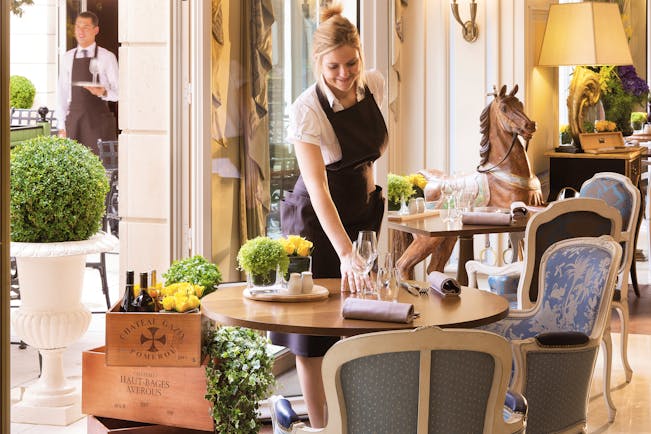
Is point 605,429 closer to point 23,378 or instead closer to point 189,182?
point 189,182

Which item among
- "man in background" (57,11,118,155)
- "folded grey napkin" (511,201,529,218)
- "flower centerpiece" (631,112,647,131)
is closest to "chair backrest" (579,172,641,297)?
"folded grey napkin" (511,201,529,218)

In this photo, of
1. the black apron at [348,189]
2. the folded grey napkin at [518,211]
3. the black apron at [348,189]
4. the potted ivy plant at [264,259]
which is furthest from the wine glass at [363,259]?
the folded grey napkin at [518,211]

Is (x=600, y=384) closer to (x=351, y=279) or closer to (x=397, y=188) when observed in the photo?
(x=397, y=188)

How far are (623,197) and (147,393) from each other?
9.93 ft

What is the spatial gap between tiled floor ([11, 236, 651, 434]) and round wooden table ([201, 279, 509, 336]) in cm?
150

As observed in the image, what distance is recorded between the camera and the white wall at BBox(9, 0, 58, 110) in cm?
1259

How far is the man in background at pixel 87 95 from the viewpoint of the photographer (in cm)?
1066

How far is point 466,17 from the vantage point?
25.6 feet

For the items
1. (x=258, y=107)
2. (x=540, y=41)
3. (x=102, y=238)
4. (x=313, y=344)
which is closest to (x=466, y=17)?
(x=540, y=41)

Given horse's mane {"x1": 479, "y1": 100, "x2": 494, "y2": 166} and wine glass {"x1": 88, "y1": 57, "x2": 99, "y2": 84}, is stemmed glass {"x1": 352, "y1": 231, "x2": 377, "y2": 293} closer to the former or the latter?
horse's mane {"x1": 479, "y1": 100, "x2": 494, "y2": 166}

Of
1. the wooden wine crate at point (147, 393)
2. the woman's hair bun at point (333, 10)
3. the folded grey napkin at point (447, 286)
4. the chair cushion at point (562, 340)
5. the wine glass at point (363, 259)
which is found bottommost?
the wooden wine crate at point (147, 393)

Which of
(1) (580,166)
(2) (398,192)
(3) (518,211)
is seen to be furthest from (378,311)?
(1) (580,166)

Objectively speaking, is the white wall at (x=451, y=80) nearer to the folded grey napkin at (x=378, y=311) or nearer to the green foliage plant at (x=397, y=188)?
the green foliage plant at (x=397, y=188)

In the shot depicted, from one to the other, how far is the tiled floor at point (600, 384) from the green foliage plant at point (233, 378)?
4.69 ft
